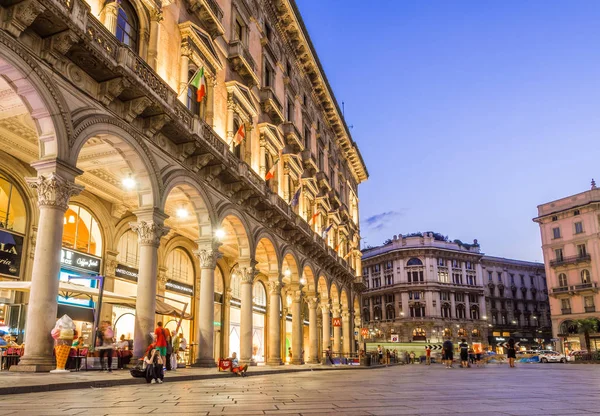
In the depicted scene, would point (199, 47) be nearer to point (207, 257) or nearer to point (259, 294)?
point (207, 257)

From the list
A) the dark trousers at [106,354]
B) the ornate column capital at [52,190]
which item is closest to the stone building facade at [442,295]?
the dark trousers at [106,354]

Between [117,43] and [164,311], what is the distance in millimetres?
8603

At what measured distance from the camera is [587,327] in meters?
57.1

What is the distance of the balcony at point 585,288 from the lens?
60.7 meters

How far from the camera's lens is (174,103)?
16859 millimetres

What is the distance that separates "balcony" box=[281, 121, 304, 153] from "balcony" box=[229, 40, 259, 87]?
5.02 metres

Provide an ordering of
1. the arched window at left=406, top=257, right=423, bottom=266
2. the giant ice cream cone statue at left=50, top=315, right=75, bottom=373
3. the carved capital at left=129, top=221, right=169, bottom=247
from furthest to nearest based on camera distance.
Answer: the arched window at left=406, top=257, right=423, bottom=266 → the carved capital at left=129, top=221, right=169, bottom=247 → the giant ice cream cone statue at left=50, top=315, right=75, bottom=373

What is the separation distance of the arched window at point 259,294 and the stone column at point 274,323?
26.0 feet

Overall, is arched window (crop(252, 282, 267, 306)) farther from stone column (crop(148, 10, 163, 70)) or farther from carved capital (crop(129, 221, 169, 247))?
stone column (crop(148, 10, 163, 70))

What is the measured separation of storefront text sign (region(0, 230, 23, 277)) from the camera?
52.1ft

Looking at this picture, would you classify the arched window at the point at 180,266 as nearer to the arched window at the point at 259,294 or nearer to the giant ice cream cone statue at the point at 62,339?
the arched window at the point at 259,294

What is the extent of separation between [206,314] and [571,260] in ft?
188

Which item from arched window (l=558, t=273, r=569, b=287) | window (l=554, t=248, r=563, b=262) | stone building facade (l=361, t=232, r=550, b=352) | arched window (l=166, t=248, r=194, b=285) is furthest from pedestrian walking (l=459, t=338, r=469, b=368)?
stone building facade (l=361, t=232, r=550, b=352)

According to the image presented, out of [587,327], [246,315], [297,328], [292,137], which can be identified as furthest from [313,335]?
[587,327]
